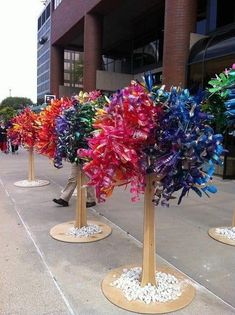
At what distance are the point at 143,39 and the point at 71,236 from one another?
18.9m

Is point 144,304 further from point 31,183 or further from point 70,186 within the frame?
point 31,183

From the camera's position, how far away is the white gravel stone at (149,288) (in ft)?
11.5

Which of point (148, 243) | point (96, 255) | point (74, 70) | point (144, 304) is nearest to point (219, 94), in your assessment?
point (148, 243)

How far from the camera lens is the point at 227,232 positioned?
539cm

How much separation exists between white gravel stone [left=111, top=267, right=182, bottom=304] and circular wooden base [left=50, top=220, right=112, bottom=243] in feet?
4.23

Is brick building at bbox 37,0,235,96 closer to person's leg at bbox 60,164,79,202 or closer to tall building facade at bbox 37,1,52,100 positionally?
person's leg at bbox 60,164,79,202

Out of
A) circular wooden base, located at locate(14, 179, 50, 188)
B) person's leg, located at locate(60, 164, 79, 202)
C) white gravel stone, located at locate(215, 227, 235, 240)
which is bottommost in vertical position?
circular wooden base, located at locate(14, 179, 50, 188)

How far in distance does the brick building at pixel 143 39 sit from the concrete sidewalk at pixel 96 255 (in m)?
2.23

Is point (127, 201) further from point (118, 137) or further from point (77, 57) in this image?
point (77, 57)

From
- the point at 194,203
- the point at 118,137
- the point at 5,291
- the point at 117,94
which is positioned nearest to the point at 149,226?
the point at 118,137

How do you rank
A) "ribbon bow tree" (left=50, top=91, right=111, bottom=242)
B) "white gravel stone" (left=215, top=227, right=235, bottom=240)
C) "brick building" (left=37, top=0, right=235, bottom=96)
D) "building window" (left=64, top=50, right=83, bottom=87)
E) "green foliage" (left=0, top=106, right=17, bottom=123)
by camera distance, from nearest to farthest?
1. "ribbon bow tree" (left=50, top=91, right=111, bottom=242)
2. "white gravel stone" (left=215, top=227, right=235, bottom=240)
3. "brick building" (left=37, top=0, right=235, bottom=96)
4. "green foliage" (left=0, top=106, right=17, bottom=123)
5. "building window" (left=64, top=50, right=83, bottom=87)

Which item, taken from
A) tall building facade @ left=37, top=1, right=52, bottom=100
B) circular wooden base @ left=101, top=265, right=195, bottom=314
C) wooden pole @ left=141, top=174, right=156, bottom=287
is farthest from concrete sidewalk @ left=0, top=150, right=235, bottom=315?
tall building facade @ left=37, top=1, right=52, bottom=100

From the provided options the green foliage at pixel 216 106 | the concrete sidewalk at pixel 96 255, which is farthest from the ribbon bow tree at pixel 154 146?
the green foliage at pixel 216 106

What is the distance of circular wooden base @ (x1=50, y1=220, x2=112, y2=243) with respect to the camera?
5.12 meters
